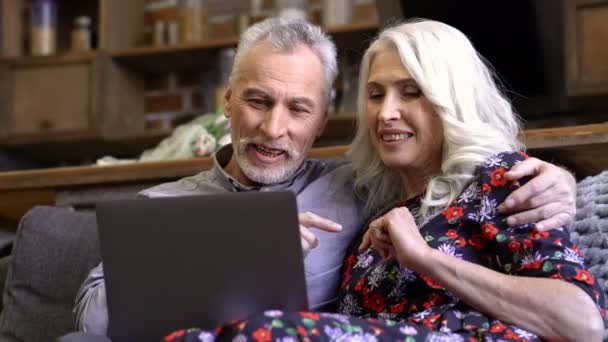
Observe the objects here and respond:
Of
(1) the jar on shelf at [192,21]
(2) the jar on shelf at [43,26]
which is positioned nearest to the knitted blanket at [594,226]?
(1) the jar on shelf at [192,21]

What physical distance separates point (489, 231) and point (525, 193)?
0.09m

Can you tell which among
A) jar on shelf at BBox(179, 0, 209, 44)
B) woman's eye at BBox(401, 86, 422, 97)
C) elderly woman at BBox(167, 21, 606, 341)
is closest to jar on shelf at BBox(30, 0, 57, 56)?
jar on shelf at BBox(179, 0, 209, 44)

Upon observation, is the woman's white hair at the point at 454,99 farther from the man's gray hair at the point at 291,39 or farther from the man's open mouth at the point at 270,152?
the man's open mouth at the point at 270,152

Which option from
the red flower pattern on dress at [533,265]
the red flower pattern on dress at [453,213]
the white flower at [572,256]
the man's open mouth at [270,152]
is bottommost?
the red flower pattern on dress at [533,265]

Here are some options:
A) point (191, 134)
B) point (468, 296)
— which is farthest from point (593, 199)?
point (191, 134)

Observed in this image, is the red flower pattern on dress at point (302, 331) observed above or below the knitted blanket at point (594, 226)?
below

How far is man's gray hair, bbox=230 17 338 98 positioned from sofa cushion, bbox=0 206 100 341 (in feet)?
1.55

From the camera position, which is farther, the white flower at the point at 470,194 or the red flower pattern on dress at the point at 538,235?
the white flower at the point at 470,194

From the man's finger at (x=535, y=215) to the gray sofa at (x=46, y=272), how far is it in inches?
35.7

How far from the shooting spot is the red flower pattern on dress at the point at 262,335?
3.43 feet

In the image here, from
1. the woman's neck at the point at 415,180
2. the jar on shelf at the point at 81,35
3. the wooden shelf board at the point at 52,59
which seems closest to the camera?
the woman's neck at the point at 415,180

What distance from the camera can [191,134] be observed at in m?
2.19

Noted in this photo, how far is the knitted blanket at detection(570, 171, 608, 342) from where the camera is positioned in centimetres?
144

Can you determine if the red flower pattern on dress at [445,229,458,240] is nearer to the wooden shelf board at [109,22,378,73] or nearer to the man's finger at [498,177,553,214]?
the man's finger at [498,177,553,214]
